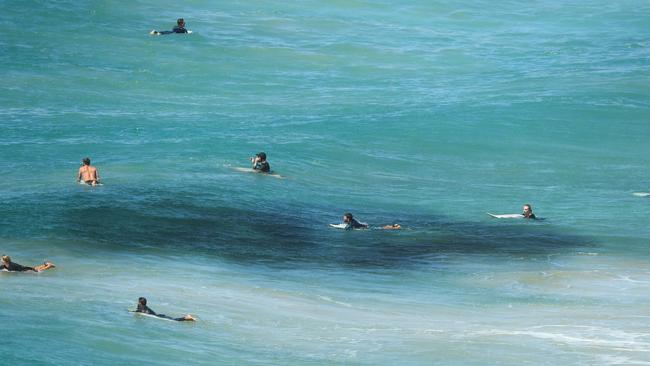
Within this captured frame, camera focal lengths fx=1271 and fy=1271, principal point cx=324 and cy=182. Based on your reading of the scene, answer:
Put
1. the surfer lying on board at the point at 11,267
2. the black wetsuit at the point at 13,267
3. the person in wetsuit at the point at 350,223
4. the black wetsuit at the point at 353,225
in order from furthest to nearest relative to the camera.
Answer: the black wetsuit at the point at 353,225
the person in wetsuit at the point at 350,223
the black wetsuit at the point at 13,267
the surfer lying on board at the point at 11,267

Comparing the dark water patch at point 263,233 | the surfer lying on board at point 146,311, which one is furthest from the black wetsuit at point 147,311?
the dark water patch at point 263,233

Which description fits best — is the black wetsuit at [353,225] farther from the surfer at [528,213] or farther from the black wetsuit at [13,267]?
the black wetsuit at [13,267]

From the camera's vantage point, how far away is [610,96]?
69.0m

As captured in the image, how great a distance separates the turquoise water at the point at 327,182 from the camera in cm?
3152

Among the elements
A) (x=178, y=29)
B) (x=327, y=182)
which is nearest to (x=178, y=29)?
(x=178, y=29)

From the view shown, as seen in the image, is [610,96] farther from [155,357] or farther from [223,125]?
[155,357]

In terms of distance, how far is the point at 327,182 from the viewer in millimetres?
51594

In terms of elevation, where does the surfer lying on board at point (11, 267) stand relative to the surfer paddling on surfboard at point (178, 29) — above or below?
below

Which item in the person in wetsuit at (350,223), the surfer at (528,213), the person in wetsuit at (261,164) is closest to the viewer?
the person in wetsuit at (350,223)

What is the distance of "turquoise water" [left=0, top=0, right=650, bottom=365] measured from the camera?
31516 millimetres

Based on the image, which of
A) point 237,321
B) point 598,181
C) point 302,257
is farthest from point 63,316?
point 598,181

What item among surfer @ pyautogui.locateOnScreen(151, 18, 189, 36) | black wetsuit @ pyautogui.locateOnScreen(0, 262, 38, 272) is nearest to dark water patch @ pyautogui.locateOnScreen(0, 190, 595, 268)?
black wetsuit @ pyautogui.locateOnScreen(0, 262, 38, 272)

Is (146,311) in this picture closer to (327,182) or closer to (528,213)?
(528,213)

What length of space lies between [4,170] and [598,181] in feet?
79.8
